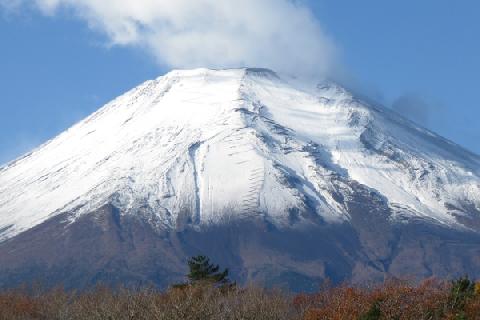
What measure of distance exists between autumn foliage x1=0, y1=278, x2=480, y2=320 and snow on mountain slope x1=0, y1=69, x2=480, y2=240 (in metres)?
77.6

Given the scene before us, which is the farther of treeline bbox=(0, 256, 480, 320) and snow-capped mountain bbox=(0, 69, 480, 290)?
snow-capped mountain bbox=(0, 69, 480, 290)

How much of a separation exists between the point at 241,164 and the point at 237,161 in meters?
1.18

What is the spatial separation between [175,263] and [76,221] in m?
14.6

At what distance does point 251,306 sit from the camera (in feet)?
121

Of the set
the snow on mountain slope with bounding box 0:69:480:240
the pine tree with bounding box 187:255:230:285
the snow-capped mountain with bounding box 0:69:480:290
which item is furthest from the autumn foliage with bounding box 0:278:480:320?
the snow on mountain slope with bounding box 0:69:480:240

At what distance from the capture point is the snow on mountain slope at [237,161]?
124 meters

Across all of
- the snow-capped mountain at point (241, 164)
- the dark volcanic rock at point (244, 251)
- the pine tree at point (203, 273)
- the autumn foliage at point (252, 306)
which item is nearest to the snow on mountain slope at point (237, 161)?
the snow-capped mountain at point (241, 164)

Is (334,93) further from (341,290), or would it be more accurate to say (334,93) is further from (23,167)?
(341,290)

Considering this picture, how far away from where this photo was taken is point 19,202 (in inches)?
5064

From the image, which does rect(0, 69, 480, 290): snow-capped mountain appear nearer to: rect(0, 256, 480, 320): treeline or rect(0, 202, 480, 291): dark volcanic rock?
rect(0, 202, 480, 291): dark volcanic rock

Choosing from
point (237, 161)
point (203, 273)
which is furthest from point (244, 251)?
point (203, 273)

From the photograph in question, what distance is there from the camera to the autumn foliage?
34656 millimetres

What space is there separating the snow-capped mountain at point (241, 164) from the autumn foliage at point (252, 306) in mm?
76759

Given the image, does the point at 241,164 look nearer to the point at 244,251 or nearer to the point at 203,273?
the point at 244,251
